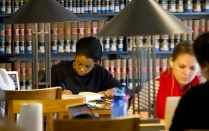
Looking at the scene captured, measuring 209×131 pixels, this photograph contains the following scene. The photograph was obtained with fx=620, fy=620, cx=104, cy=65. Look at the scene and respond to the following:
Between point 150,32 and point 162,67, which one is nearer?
point 150,32

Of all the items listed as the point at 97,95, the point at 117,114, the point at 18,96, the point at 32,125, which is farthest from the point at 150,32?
the point at 97,95

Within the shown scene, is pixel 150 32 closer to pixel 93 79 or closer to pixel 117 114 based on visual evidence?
pixel 117 114

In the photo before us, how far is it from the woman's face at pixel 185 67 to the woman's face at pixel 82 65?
145cm

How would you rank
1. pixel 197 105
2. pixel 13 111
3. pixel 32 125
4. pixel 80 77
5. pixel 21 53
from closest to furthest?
pixel 197 105 → pixel 32 125 → pixel 13 111 → pixel 80 77 → pixel 21 53

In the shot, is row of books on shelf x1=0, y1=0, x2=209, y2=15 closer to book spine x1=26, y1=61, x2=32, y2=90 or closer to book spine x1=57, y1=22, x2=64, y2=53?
book spine x1=57, y1=22, x2=64, y2=53

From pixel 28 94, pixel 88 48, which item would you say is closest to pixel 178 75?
pixel 28 94

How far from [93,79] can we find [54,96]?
122cm

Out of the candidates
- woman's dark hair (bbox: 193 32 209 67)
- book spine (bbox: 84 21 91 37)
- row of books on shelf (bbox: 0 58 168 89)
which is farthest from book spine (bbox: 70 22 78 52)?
woman's dark hair (bbox: 193 32 209 67)

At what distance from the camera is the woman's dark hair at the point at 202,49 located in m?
3.08

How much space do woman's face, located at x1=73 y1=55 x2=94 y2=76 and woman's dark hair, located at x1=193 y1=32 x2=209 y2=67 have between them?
90.6 inches

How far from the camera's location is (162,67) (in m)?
7.35

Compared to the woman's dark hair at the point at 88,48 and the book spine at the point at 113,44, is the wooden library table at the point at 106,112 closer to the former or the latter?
the woman's dark hair at the point at 88,48

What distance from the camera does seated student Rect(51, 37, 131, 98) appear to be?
17.6 ft

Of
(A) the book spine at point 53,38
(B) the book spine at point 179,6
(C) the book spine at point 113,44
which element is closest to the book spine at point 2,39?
(A) the book spine at point 53,38
